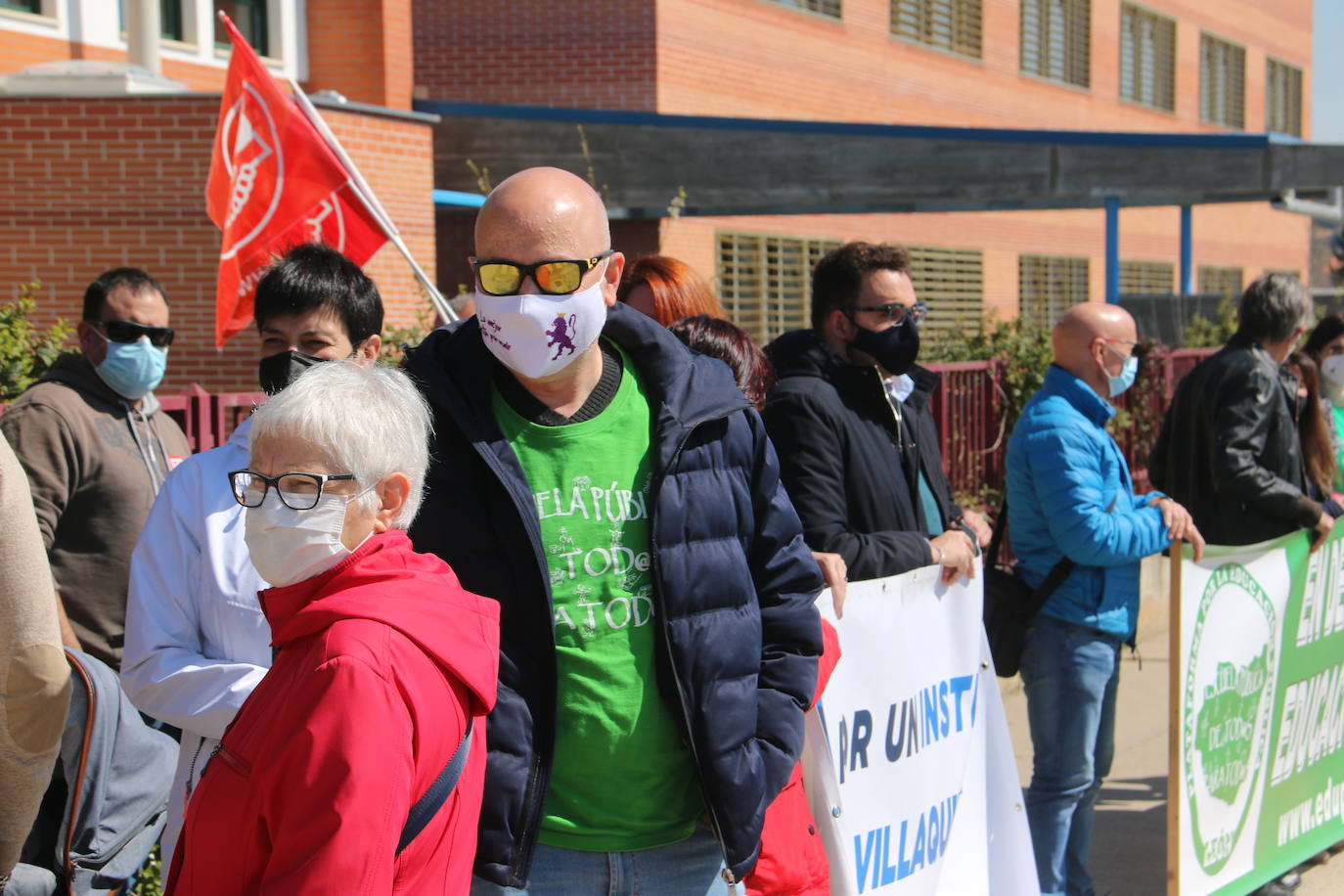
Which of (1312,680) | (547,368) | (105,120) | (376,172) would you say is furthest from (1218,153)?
(547,368)

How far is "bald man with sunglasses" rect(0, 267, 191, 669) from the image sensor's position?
152 inches

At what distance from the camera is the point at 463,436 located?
8.04 feet

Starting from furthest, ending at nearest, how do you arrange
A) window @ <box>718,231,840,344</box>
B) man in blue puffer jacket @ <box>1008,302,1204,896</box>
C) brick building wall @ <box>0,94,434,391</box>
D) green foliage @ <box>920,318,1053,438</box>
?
window @ <box>718,231,840,344</box> → brick building wall @ <box>0,94,434,391</box> → green foliage @ <box>920,318,1053,438</box> → man in blue puffer jacket @ <box>1008,302,1204,896</box>

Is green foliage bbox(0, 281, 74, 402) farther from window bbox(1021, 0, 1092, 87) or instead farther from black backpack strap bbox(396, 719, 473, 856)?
window bbox(1021, 0, 1092, 87)

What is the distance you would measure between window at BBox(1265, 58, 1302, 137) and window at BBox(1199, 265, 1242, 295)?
4.93 metres

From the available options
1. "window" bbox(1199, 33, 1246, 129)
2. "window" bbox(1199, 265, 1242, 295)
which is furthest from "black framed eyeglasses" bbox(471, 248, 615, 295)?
"window" bbox(1199, 33, 1246, 129)

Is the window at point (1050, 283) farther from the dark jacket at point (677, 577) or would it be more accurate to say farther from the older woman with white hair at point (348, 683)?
the older woman with white hair at point (348, 683)

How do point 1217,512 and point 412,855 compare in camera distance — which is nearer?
point 412,855

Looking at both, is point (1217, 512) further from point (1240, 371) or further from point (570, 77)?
point (570, 77)

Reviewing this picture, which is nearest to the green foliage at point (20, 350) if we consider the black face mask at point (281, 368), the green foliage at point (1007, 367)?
the black face mask at point (281, 368)

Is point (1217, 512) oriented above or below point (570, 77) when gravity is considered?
below

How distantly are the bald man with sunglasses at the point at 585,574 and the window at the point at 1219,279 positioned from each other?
3192cm

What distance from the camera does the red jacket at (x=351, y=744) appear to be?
1.78 metres

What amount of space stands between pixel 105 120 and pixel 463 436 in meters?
10.1
